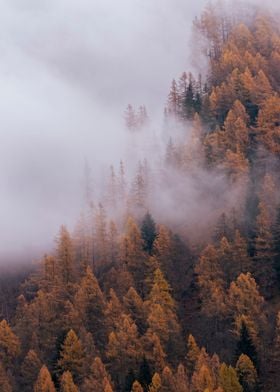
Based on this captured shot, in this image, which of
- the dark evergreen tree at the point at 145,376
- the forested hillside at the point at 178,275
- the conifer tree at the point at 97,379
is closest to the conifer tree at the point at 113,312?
the forested hillside at the point at 178,275

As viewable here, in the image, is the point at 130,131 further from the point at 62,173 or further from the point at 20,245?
the point at 20,245

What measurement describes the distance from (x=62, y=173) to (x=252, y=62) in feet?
200

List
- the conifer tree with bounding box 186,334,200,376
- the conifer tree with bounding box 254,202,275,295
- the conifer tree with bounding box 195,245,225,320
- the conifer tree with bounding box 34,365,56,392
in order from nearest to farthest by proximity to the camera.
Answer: the conifer tree with bounding box 34,365,56,392 < the conifer tree with bounding box 186,334,200,376 < the conifer tree with bounding box 195,245,225,320 < the conifer tree with bounding box 254,202,275,295

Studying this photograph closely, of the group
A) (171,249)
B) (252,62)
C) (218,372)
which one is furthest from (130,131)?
(218,372)

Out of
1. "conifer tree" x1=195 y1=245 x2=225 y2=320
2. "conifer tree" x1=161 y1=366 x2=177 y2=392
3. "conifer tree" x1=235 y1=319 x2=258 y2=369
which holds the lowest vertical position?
"conifer tree" x1=161 y1=366 x2=177 y2=392

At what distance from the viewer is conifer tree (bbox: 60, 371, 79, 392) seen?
8525cm

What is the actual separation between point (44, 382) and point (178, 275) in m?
30.9

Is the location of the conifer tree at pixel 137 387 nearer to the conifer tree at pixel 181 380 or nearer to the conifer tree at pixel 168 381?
the conifer tree at pixel 168 381

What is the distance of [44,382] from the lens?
86.0 metres

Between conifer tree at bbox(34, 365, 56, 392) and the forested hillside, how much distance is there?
132mm

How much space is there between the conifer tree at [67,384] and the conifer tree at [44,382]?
4.13ft

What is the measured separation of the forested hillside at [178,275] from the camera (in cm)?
8938

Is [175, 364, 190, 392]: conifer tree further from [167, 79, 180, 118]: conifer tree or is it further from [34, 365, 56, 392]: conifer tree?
[167, 79, 180, 118]: conifer tree

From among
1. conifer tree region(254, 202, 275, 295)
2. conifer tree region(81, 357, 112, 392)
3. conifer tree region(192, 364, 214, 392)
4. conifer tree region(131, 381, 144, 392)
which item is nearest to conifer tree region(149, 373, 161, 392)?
conifer tree region(131, 381, 144, 392)
